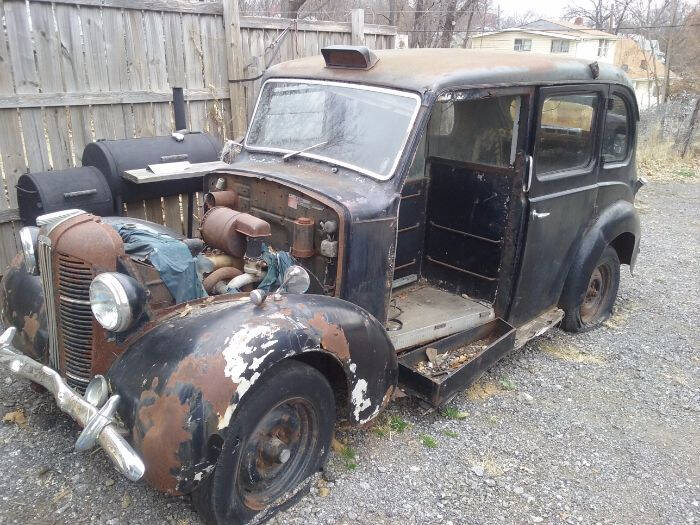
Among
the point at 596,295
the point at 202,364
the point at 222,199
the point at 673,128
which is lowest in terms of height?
the point at 596,295

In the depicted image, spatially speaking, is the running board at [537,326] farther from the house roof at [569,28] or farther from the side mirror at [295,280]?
the house roof at [569,28]

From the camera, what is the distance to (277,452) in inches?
103

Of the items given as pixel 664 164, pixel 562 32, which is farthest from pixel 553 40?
pixel 664 164

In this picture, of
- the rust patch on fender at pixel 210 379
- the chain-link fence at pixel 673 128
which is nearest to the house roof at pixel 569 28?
the chain-link fence at pixel 673 128

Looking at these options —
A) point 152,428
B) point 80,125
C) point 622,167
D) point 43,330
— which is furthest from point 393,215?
point 80,125

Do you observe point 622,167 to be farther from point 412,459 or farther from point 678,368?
point 412,459

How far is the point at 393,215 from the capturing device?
10.2ft

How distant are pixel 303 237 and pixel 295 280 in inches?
13.2

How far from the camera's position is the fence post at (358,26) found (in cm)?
729

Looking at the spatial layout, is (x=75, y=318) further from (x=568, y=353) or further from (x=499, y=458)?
(x=568, y=353)

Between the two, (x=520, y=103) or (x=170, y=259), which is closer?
(x=170, y=259)

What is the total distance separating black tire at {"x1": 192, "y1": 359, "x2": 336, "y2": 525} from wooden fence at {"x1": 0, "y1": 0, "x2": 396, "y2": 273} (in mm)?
2307

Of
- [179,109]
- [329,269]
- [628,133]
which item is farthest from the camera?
[179,109]

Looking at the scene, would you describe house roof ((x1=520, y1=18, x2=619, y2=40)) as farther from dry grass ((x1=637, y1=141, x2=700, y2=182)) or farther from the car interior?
the car interior
